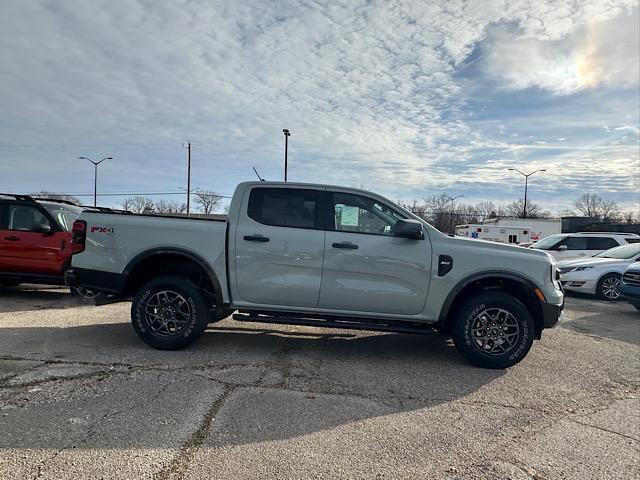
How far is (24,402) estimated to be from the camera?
3.48 metres

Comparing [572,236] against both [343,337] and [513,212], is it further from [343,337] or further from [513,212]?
[513,212]

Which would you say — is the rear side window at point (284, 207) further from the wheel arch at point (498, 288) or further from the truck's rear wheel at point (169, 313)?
the wheel arch at point (498, 288)

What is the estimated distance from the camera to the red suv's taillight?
518cm

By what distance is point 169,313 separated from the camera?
5043 mm

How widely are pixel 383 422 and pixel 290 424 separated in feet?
2.45

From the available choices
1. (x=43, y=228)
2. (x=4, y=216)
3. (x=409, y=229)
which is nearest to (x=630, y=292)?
(x=409, y=229)

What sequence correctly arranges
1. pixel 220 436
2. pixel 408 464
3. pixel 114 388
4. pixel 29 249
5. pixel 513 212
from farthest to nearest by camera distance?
1. pixel 513 212
2. pixel 29 249
3. pixel 114 388
4. pixel 220 436
5. pixel 408 464

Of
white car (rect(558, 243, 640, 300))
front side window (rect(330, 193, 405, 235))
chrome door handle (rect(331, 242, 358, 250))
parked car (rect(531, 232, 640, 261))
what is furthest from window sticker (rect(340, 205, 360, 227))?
parked car (rect(531, 232, 640, 261))

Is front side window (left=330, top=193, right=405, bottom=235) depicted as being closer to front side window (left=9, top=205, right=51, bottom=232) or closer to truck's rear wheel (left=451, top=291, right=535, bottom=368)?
truck's rear wheel (left=451, top=291, right=535, bottom=368)

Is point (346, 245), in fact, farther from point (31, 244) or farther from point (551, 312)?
point (31, 244)

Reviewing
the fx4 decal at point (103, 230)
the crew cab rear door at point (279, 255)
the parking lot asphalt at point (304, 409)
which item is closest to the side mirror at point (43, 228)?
the parking lot asphalt at point (304, 409)

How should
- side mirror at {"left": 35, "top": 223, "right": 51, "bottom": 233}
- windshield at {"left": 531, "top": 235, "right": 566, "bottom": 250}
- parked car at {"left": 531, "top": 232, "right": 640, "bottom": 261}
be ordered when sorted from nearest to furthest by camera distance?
1. side mirror at {"left": 35, "top": 223, "right": 51, "bottom": 233}
2. parked car at {"left": 531, "top": 232, "right": 640, "bottom": 261}
3. windshield at {"left": 531, "top": 235, "right": 566, "bottom": 250}

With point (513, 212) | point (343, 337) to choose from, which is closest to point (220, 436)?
point (343, 337)

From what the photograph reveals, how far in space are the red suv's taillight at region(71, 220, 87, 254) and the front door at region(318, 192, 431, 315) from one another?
2.91 metres
